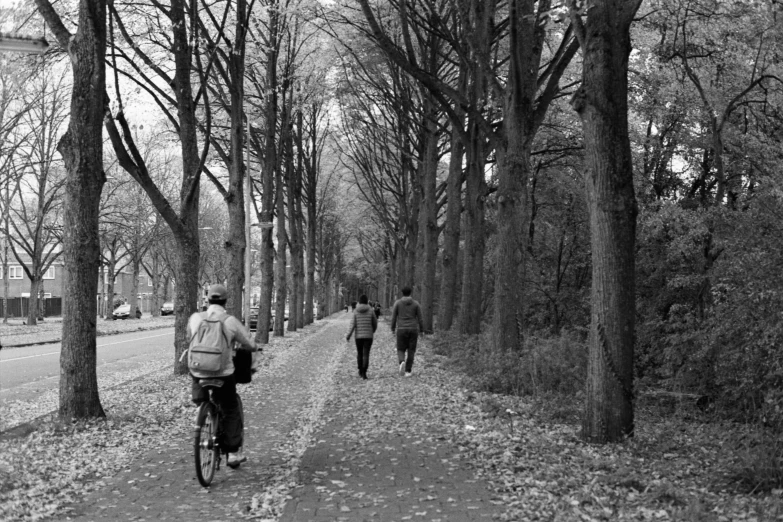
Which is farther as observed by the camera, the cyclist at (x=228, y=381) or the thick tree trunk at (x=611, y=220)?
the thick tree trunk at (x=611, y=220)

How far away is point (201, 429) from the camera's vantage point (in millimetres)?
6801

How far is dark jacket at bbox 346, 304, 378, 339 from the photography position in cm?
1564

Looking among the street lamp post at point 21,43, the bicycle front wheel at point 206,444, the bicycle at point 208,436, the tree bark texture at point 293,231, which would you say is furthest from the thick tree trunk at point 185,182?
the tree bark texture at point 293,231

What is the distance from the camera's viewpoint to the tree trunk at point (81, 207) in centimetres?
974

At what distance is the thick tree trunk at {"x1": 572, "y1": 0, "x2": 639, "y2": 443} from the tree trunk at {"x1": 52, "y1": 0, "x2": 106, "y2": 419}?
6.16m

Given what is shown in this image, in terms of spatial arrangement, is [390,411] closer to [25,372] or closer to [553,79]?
[553,79]

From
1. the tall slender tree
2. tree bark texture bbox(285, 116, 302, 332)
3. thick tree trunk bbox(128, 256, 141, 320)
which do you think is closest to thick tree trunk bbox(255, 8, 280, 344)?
tree bark texture bbox(285, 116, 302, 332)

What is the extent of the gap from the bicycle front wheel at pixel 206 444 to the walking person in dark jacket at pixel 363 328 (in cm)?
840

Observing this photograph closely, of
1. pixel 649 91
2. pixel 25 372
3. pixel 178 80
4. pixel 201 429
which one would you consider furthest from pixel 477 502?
pixel 649 91

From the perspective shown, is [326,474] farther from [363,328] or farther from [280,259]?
[280,259]

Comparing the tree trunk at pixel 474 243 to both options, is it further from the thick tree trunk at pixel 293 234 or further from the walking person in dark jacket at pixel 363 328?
the thick tree trunk at pixel 293 234

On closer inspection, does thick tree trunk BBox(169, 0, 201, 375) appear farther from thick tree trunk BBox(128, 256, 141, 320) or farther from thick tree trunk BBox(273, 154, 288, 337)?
thick tree trunk BBox(128, 256, 141, 320)

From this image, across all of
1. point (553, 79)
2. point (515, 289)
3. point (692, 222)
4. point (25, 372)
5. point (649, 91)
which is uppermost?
point (649, 91)

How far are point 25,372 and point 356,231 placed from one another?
45498 mm
